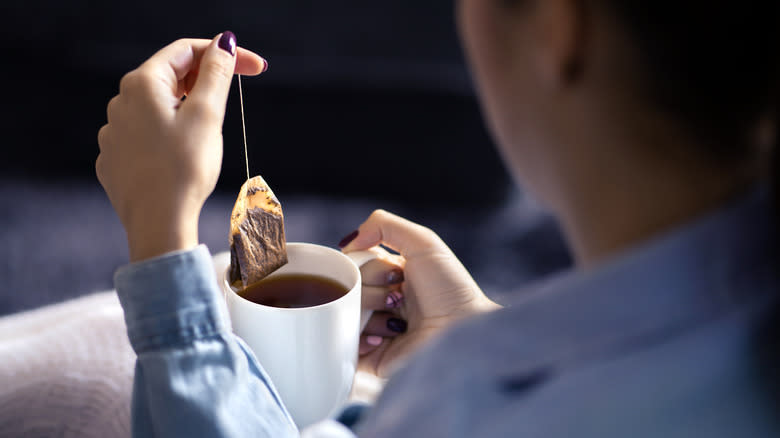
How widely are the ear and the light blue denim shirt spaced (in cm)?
10

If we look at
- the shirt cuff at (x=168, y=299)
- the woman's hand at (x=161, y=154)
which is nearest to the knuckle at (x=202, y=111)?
the woman's hand at (x=161, y=154)

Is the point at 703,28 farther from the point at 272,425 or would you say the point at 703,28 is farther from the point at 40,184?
the point at 40,184

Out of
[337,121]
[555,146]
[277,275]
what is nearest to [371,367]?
[277,275]

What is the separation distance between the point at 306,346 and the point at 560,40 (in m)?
0.34

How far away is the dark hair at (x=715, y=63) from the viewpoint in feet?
1.04

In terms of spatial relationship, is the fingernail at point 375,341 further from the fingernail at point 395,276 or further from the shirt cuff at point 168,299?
the shirt cuff at point 168,299

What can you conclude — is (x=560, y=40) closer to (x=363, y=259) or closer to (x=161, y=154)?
(x=161, y=154)

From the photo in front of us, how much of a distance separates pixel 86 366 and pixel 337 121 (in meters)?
1.33

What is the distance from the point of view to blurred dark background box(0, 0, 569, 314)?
1.58 metres

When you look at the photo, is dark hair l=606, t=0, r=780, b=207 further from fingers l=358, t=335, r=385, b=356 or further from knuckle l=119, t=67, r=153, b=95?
fingers l=358, t=335, r=385, b=356

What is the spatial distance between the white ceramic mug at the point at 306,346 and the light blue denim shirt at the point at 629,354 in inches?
7.7

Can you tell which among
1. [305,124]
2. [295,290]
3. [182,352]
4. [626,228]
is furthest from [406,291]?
[305,124]

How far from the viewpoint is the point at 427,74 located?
1923 mm

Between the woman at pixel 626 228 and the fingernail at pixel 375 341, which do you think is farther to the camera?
the fingernail at pixel 375 341
